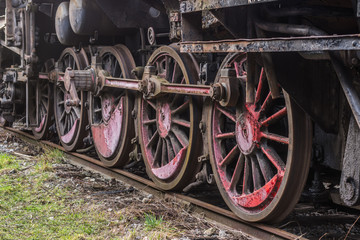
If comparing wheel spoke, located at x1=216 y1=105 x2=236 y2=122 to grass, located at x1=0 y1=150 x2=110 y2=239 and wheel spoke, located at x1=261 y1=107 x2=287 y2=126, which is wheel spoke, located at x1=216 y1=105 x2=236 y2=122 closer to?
wheel spoke, located at x1=261 y1=107 x2=287 y2=126

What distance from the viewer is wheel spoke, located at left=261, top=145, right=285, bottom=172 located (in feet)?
13.1

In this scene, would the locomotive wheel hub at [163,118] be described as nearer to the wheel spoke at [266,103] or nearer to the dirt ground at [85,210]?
the dirt ground at [85,210]

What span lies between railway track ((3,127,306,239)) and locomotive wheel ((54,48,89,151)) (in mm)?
183

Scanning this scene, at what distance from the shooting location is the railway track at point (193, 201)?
4.13 meters

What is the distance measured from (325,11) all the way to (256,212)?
156 centimetres

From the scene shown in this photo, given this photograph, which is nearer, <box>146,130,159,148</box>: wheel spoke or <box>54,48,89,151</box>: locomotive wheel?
<box>146,130,159,148</box>: wheel spoke

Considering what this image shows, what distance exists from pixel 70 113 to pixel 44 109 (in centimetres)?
113

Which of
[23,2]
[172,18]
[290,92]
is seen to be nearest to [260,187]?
[290,92]

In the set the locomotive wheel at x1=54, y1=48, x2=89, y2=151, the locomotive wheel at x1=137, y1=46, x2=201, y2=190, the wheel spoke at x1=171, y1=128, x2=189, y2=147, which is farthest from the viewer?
the locomotive wheel at x1=54, y1=48, x2=89, y2=151

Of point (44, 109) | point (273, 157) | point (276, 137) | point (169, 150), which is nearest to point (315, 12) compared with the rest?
point (276, 137)

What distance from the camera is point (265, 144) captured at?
165 inches

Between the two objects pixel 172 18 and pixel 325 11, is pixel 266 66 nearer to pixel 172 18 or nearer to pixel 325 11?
pixel 325 11

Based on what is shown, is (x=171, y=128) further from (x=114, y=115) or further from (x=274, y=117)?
(x=274, y=117)

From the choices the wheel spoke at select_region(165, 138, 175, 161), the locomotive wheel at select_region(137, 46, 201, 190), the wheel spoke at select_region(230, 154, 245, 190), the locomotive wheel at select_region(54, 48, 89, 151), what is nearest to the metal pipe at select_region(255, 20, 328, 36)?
the wheel spoke at select_region(230, 154, 245, 190)
